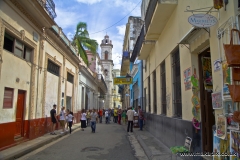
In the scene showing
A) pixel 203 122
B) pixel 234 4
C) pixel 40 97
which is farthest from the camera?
pixel 40 97

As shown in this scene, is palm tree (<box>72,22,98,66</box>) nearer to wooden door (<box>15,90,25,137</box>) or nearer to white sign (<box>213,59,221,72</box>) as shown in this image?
wooden door (<box>15,90,25,137</box>)

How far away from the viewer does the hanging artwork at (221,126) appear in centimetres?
388

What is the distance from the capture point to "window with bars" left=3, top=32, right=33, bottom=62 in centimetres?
849

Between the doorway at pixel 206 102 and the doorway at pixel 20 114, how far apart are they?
7628 millimetres

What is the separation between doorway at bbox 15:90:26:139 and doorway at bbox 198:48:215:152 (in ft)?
25.0

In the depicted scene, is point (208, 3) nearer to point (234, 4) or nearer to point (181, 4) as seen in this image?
point (234, 4)

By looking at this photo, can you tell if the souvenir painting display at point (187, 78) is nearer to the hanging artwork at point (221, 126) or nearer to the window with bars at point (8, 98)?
the hanging artwork at point (221, 126)

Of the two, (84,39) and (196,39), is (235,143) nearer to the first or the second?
(196,39)

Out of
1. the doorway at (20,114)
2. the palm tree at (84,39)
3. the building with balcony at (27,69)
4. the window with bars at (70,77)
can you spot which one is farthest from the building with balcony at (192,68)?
the palm tree at (84,39)

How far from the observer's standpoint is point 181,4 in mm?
6730

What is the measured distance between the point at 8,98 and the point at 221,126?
7.70 m

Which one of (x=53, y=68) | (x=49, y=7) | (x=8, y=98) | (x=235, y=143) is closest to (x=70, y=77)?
(x=53, y=68)

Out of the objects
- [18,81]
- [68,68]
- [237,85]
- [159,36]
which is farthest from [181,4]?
[68,68]

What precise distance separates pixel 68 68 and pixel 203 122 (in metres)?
13.8
